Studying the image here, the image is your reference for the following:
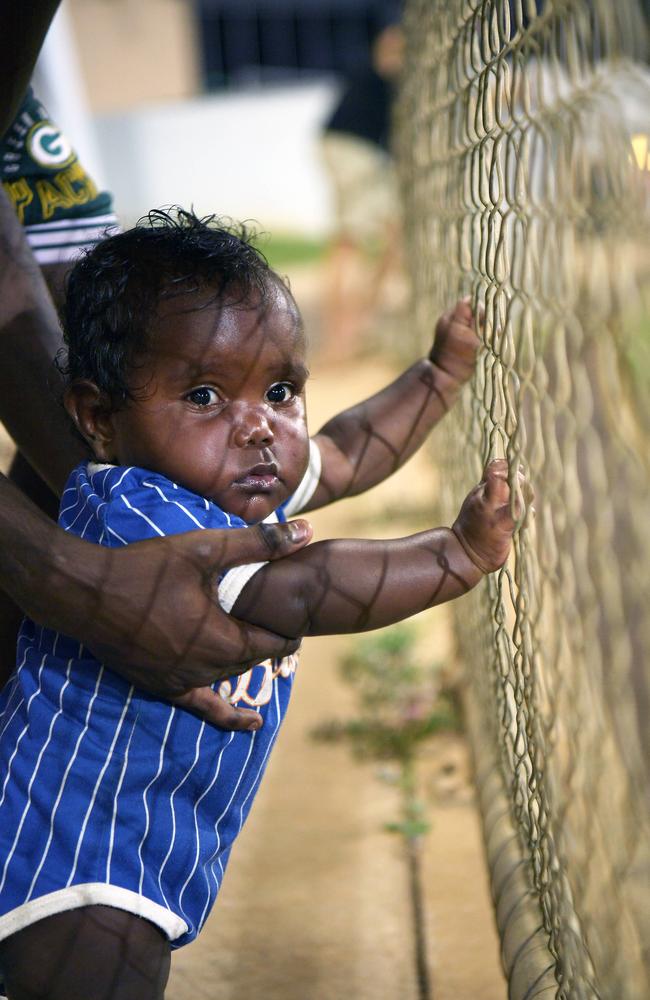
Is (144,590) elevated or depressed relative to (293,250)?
elevated

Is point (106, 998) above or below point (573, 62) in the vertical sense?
below

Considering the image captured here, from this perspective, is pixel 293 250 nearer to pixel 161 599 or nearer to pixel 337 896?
pixel 337 896

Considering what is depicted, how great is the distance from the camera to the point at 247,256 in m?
1.66

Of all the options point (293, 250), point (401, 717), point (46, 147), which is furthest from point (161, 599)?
point (293, 250)

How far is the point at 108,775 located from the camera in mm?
1540

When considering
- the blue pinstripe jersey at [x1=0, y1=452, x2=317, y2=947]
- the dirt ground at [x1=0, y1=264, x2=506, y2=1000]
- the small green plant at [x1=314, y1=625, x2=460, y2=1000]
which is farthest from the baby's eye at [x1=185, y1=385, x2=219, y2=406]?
the small green plant at [x1=314, y1=625, x2=460, y2=1000]

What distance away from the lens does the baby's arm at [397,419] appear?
6.56 ft

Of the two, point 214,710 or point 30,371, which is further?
point 30,371

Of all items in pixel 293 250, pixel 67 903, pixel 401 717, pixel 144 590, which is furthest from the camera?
pixel 293 250

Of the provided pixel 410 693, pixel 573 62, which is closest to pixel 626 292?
pixel 573 62

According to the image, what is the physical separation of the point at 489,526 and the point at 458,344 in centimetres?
57

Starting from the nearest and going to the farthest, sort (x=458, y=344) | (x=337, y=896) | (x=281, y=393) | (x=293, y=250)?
(x=281, y=393) < (x=458, y=344) < (x=337, y=896) < (x=293, y=250)

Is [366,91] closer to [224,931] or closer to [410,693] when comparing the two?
[410,693]

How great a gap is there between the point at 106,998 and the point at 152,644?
458 millimetres
